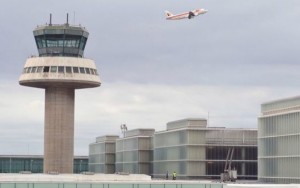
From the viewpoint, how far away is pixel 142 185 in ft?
426

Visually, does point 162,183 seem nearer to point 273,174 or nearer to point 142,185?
point 142,185

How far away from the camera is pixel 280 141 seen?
17050 centimetres

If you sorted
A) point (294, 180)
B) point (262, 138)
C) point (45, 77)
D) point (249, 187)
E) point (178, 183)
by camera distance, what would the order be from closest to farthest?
point (249, 187) < point (178, 183) < point (294, 180) < point (262, 138) < point (45, 77)

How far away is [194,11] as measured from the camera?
179 metres

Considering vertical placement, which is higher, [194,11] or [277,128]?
[194,11]

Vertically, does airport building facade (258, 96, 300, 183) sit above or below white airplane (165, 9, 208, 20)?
below

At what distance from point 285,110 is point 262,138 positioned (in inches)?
462

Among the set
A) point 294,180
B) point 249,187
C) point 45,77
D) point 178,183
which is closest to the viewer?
point 249,187

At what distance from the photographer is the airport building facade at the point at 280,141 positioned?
164250 millimetres

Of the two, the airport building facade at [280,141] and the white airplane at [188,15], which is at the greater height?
the white airplane at [188,15]

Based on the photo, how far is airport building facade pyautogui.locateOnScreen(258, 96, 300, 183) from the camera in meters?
164

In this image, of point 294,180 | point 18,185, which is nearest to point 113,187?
point 18,185

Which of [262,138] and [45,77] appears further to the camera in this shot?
[45,77]

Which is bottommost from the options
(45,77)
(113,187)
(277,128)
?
(113,187)
